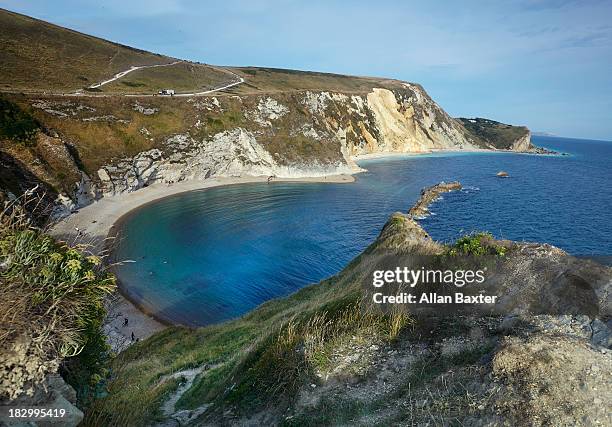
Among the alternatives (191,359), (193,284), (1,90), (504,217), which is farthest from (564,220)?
(1,90)

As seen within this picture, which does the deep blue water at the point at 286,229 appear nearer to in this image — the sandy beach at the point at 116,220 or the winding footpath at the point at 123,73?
the sandy beach at the point at 116,220

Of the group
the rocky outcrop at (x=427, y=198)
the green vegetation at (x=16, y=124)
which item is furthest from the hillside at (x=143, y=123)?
the rocky outcrop at (x=427, y=198)

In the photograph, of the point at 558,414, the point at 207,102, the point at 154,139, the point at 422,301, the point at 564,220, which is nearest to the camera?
the point at 558,414

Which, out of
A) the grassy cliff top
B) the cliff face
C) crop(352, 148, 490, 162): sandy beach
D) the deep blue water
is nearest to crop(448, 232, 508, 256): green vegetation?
the deep blue water

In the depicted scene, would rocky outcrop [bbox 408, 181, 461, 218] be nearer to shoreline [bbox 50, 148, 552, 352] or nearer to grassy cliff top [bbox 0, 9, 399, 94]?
shoreline [bbox 50, 148, 552, 352]

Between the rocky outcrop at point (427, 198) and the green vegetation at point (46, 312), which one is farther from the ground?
the green vegetation at point (46, 312)

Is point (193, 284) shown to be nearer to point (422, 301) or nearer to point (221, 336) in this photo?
point (221, 336)
